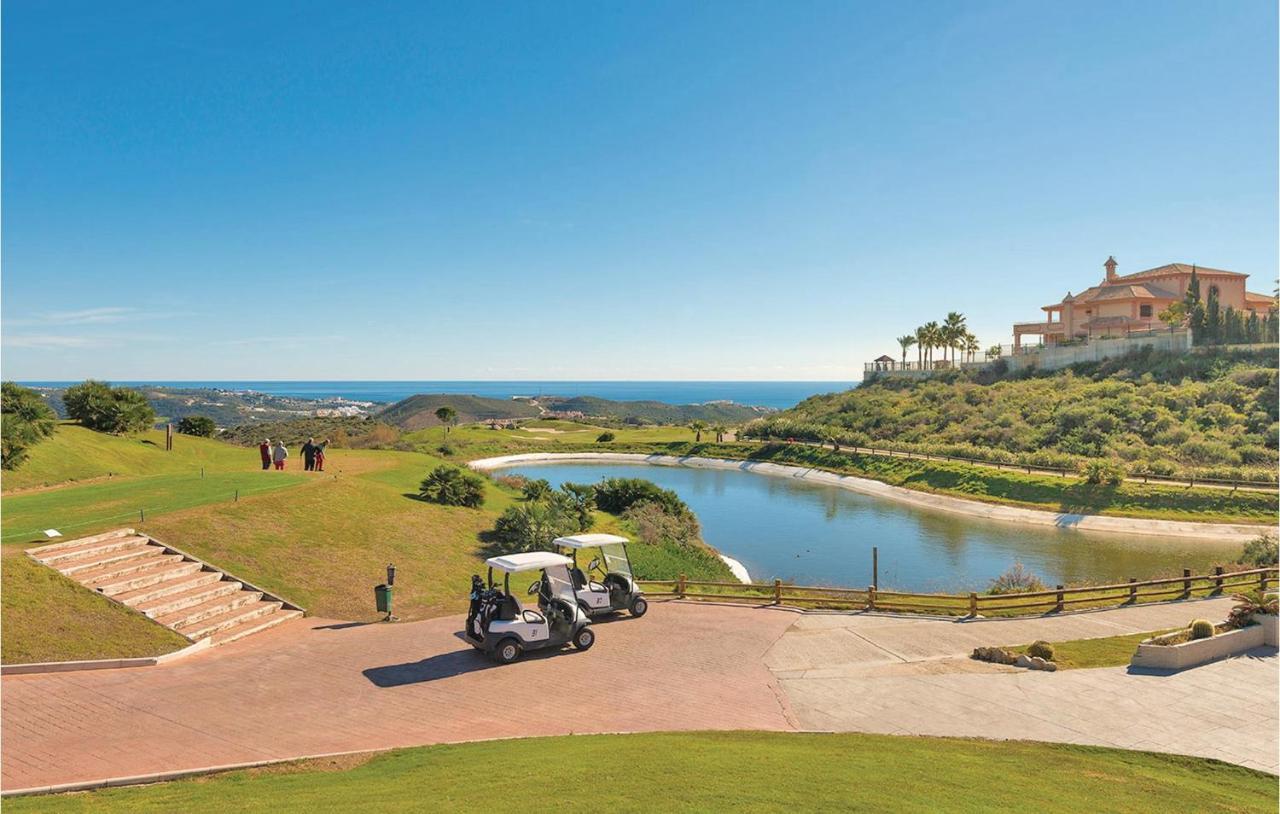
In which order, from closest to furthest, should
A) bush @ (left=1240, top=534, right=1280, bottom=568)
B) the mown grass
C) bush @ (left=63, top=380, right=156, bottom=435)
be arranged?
the mown grass < bush @ (left=1240, top=534, right=1280, bottom=568) < bush @ (left=63, top=380, right=156, bottom=435)

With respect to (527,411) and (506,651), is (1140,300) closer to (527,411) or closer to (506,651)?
(506,651)

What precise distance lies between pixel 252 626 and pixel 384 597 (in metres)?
2.94

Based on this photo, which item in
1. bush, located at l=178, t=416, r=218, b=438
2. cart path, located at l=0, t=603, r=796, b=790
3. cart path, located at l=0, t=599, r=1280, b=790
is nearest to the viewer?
cart path, located at l=0, t=603, r=796, b=790

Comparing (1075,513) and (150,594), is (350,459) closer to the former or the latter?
(150,594)

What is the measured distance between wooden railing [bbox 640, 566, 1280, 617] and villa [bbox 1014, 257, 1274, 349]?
217 feet

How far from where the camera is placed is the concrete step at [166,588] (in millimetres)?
14927

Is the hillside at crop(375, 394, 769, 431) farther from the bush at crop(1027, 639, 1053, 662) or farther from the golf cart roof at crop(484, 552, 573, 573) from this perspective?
the bush at crop(1027, 639, 1053, 662)

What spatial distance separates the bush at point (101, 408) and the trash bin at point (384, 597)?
2113cm

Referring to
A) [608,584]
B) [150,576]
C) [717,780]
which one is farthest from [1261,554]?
[150,576]

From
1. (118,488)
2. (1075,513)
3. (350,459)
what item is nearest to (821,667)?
(118,488)

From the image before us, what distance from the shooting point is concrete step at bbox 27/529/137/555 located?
50.5ft

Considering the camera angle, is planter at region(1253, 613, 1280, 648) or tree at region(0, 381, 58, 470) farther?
tree at region(0, 381, 58, 470)

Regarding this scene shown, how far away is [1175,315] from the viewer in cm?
7325

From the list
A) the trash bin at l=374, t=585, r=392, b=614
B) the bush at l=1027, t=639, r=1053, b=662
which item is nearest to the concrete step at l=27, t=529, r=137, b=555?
the trash bin at l=374, t=585, r=392, b=614
